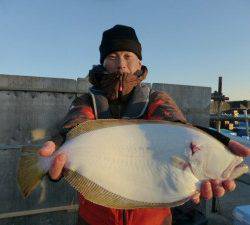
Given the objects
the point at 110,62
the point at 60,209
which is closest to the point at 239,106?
the point at 60,209

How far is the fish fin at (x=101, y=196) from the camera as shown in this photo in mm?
2207

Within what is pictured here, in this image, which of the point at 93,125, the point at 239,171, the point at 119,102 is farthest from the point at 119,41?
the point at 239,171

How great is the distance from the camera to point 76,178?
224 centimetres

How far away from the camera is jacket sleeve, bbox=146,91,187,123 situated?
258cm

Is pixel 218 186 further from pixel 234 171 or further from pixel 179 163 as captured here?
pixel 179 163

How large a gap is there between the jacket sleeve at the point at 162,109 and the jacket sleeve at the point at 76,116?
42 centimetres

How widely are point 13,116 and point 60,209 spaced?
1.30 m

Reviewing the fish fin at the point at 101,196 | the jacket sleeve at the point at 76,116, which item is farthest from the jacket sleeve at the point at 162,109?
the fish fin at the point at 101,196

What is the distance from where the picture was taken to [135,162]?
2.25 meters

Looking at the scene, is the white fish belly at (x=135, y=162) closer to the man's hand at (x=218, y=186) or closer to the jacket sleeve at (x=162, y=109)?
the man's hand at (x=218, y=186)

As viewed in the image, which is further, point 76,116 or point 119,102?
point 119,102

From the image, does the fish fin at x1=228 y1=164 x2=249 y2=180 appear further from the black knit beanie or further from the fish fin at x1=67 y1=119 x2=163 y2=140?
the black knit beanie

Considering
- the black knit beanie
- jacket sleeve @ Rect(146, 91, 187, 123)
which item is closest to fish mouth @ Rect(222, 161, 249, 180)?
jacket sleeve @ Rect(146, 91, 187, 123)

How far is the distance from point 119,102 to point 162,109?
1.21 feet
